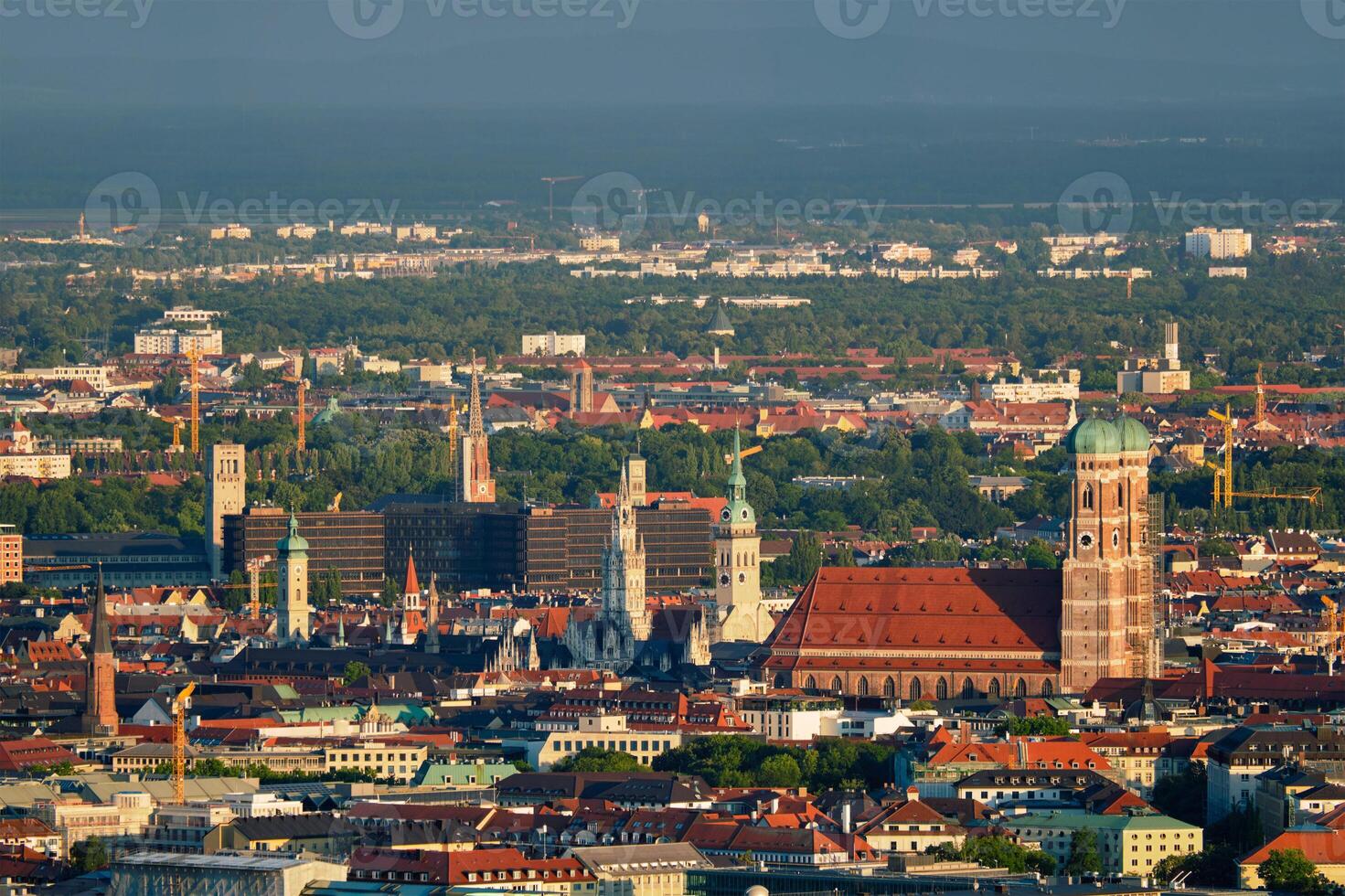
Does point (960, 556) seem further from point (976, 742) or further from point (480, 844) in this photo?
point (480, 844)

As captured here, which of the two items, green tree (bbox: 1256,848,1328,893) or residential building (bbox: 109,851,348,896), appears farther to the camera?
green tree (bbox: 1256,848,1328,893)

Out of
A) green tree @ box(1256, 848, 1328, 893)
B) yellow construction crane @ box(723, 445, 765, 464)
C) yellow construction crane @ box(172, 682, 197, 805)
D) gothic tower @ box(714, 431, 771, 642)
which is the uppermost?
yellow construction crane @ box(723, 445, 765, 464)

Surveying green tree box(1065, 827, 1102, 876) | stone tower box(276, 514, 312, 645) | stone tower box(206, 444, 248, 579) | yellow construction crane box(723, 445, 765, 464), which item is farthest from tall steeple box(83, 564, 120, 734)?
yellow construction crane box(723, 445, 765, 464)

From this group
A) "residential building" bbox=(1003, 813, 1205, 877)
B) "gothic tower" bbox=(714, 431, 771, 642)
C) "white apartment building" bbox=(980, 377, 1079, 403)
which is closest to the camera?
"residential building" bbox=(1003, 813, 1205, 877)

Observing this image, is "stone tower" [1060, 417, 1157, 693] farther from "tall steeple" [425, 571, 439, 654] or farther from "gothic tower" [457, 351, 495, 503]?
"gothic tower" [457, 351, 495, 503]

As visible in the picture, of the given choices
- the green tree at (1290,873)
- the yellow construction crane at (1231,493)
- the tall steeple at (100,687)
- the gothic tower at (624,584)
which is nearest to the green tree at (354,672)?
the gothic tower at (624,584)

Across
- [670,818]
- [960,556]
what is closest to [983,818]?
[670,818]

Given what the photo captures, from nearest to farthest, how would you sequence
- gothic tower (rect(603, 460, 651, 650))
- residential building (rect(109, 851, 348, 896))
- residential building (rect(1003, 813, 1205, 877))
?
residential building (rect(109, 851, 348, 896)), residential building (rect(1003, 813, 1205, 877)), gothic tower (rect(603, 460, 651, 650))

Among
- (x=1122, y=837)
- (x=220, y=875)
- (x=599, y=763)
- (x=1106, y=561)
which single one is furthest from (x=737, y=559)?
(x=220, y=875)

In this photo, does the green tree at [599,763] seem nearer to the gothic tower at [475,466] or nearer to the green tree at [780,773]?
the green tree at [780,773]
